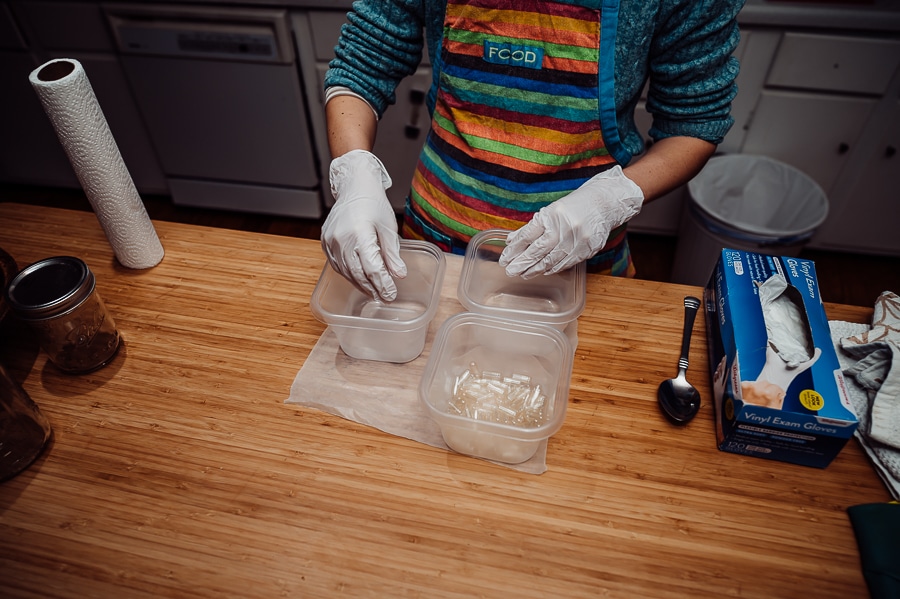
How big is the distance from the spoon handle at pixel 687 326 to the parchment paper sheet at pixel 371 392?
159mm

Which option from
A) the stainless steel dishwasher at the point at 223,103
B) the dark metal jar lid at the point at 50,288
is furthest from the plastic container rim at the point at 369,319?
the stainless steel dishwasher at the point at 223,103

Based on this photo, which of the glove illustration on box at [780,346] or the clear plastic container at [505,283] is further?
the clear plastic container at [505,283]

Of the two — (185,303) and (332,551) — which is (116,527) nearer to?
(332,551)

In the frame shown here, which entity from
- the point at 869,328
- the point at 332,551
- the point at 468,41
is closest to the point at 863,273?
the point at 869,328

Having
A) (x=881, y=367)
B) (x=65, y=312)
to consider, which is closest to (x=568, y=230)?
(x=881, y=367)

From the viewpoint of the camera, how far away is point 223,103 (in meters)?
2.08

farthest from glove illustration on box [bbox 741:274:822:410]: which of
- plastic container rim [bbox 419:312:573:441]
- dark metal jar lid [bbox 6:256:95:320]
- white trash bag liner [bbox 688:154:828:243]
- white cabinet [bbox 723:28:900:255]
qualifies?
white cabinet [bbox 723:28:900:255]

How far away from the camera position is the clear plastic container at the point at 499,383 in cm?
67

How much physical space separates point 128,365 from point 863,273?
2.59 m

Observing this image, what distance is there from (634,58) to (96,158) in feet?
2.81

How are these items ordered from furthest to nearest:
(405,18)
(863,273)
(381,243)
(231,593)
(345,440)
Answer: (863,273), (405,18), (381,243), (345,440), (231,593)

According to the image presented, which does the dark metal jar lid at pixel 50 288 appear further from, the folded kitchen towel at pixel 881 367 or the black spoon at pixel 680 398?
the folded kitchen towel at pixel 881 367

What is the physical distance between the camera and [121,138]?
2.29m

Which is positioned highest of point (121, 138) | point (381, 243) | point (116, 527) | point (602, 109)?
point (602, 109)
